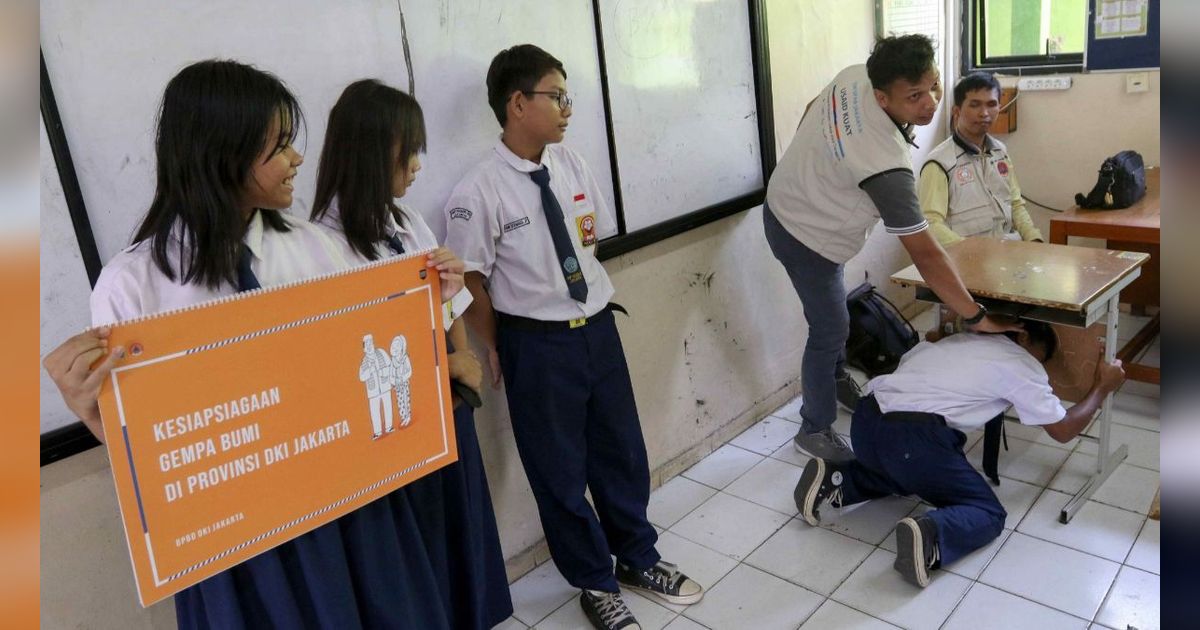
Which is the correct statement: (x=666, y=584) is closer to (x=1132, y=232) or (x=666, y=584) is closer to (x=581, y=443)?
(x=581, y=443)

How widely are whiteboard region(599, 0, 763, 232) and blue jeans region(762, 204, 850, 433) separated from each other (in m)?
0.28

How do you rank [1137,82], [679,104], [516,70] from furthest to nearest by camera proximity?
[1137,82] → [679,104] → [516,70]

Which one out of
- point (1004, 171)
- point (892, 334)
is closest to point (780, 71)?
point (1004, 171)

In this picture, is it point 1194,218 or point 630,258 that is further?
point 630,258

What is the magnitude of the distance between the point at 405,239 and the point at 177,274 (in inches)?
19.7

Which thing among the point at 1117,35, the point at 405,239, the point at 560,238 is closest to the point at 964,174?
the point at 1117,35

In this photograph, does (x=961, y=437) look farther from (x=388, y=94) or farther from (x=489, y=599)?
(x=388, y=94)

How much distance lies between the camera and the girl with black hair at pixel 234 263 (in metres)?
1.28

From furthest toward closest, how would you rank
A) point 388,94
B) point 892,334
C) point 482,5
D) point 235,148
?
1. point 892,334
2. point 482,5
3. point 388,94
4. point 235,148

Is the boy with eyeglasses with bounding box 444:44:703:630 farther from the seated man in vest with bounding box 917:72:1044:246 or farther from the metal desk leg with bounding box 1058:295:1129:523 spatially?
the seated man in vest with bounding box 917:72:1044:246

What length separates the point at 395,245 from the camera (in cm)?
169

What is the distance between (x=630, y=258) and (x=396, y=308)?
1351 millimetres

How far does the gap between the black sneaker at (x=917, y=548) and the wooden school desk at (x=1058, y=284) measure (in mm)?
553

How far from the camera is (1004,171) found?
3.35 meters
